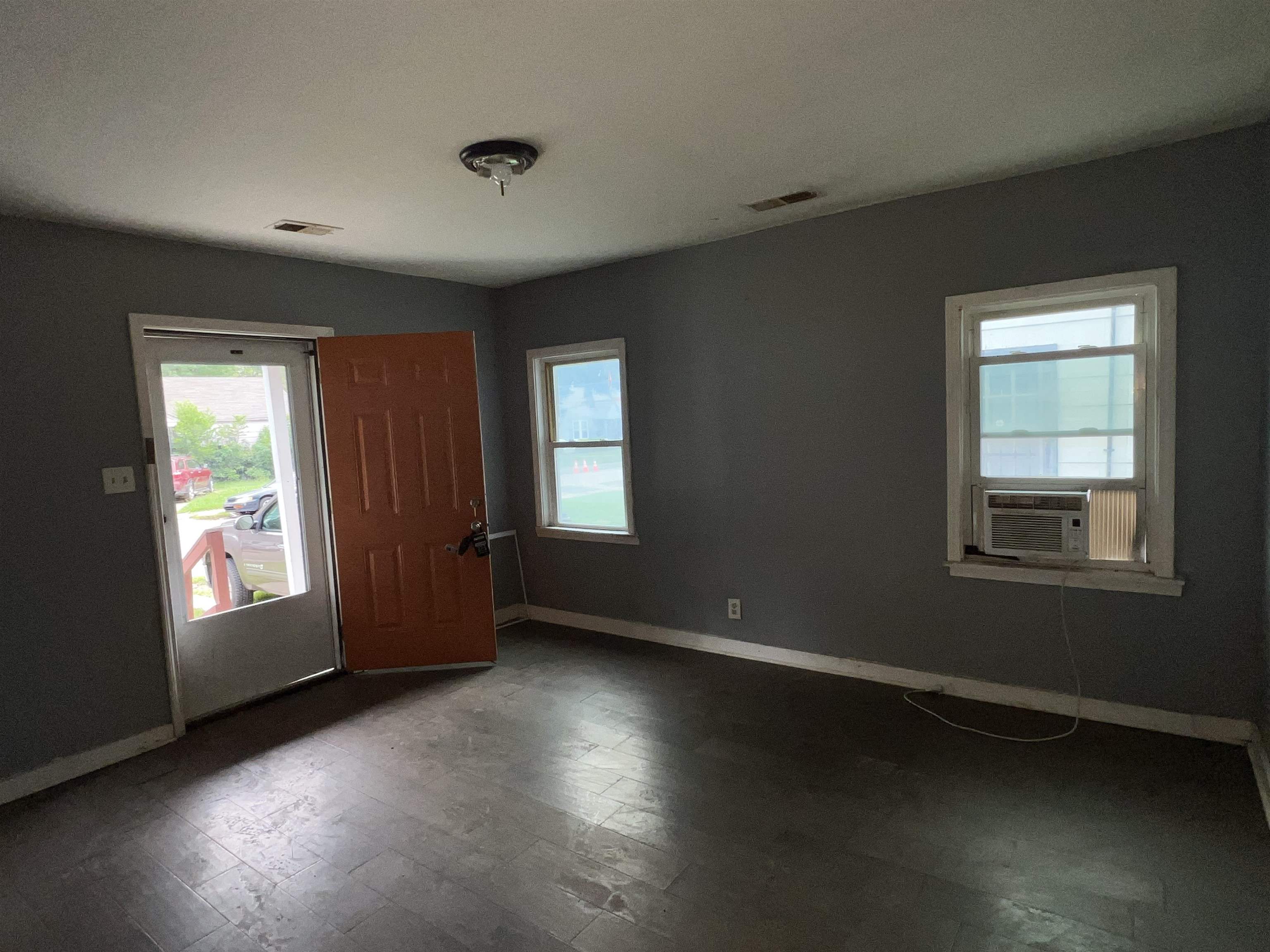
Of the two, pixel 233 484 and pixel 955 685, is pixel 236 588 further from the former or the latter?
pixel 955 685

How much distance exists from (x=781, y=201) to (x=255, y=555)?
3350mm

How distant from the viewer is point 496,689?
154 inches

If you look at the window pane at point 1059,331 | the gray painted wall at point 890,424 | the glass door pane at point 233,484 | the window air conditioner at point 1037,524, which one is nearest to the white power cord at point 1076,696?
the gray painted wall at point 890,424

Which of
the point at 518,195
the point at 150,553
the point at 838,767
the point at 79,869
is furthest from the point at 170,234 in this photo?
the point at 838,767

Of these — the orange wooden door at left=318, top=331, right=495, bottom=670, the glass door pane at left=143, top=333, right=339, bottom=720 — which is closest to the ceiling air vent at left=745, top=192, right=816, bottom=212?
the orange wooden door at left=318, top=331, right=495, bottom=670

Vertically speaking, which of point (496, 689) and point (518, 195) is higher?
point (518, 195)

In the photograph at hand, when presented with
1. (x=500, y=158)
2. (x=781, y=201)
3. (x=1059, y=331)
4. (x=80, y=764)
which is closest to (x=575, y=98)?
(x=500, y=158)

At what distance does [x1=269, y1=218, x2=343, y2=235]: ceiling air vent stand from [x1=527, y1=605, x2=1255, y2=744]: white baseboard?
9.52 ft

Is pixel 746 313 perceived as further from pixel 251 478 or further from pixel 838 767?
pixel 251 478

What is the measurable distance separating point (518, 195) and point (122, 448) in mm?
2211

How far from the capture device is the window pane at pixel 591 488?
A: 4766mm

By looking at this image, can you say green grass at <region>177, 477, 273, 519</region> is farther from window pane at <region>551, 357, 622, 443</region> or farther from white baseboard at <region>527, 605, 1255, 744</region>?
white baseboard at <region>527, 605, 1255, 744</region>

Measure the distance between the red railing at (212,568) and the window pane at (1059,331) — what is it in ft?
13.1

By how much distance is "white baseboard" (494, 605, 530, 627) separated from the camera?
5117mm
